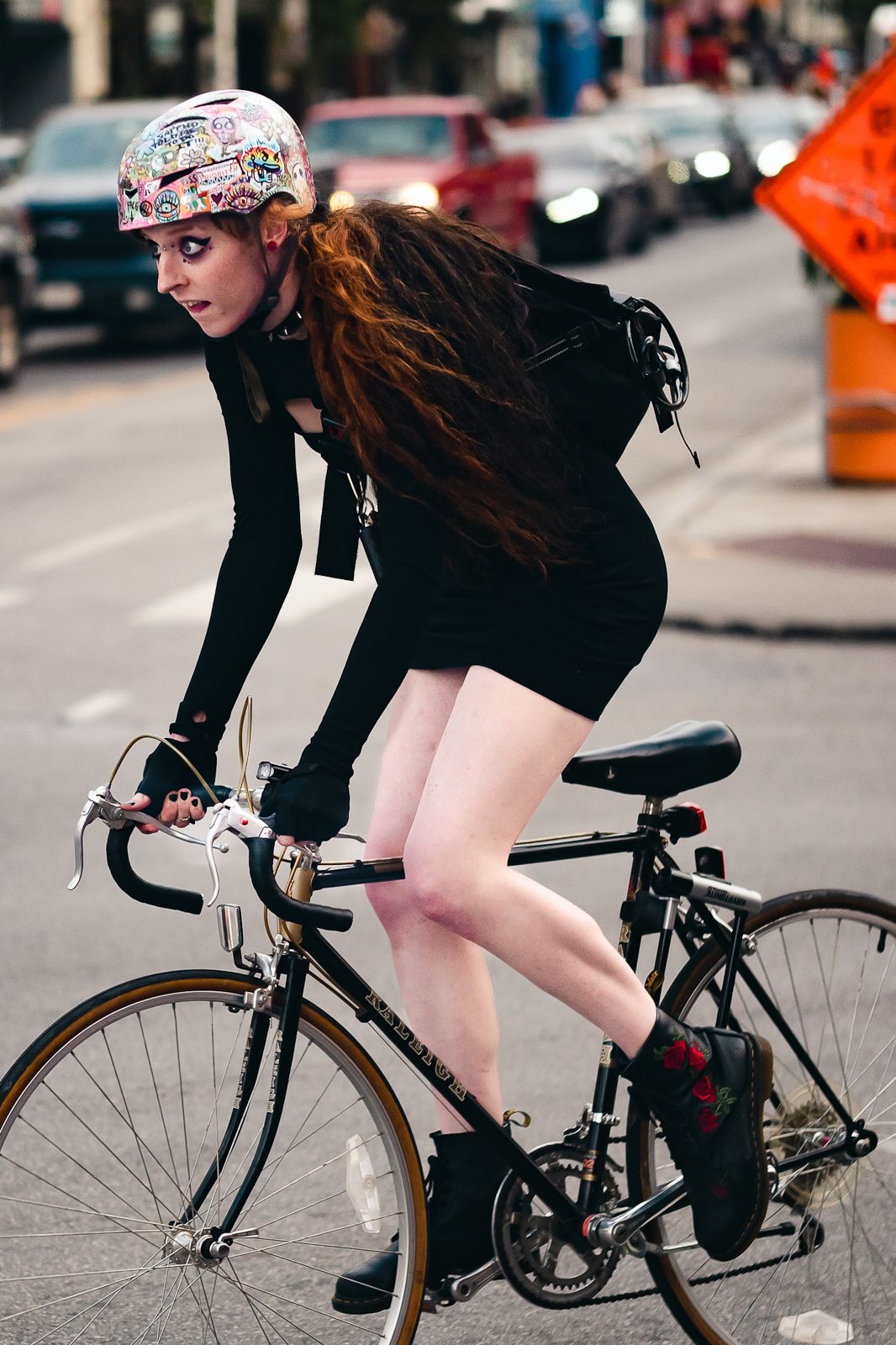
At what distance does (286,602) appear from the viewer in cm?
950

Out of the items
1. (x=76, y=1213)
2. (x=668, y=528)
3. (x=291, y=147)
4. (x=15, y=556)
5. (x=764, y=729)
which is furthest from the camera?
(x=668, y=528)

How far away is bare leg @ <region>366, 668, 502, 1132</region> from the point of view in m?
3.13

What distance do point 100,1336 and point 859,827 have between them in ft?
12.1

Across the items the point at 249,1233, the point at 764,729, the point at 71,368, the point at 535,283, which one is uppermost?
the point at 535,283

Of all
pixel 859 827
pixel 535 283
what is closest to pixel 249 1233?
pixel 535 283

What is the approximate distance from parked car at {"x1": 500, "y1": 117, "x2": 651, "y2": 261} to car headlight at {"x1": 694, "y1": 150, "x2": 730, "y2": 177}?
642cm

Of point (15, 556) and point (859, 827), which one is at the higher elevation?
point (859, 827)

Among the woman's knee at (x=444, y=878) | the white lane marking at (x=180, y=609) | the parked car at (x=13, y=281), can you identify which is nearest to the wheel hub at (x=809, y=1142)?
the woman's knee at (x=444, y=878)

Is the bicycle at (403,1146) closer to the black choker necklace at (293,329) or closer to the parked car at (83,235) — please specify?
the black choker necklace at (293,329)

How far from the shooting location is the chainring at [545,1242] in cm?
308

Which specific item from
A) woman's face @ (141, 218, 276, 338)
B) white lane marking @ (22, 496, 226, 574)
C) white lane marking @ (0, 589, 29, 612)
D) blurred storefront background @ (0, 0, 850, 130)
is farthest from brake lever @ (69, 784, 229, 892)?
blurred storefront background @ (0, 0, 850, 130)

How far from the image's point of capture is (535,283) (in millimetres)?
2994

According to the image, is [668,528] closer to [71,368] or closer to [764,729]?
[764,729]

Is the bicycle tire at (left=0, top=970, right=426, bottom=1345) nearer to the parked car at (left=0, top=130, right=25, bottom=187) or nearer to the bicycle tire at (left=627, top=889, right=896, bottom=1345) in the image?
the bicycle tire at (left=627, top=889, right=896, bottom=1345)
